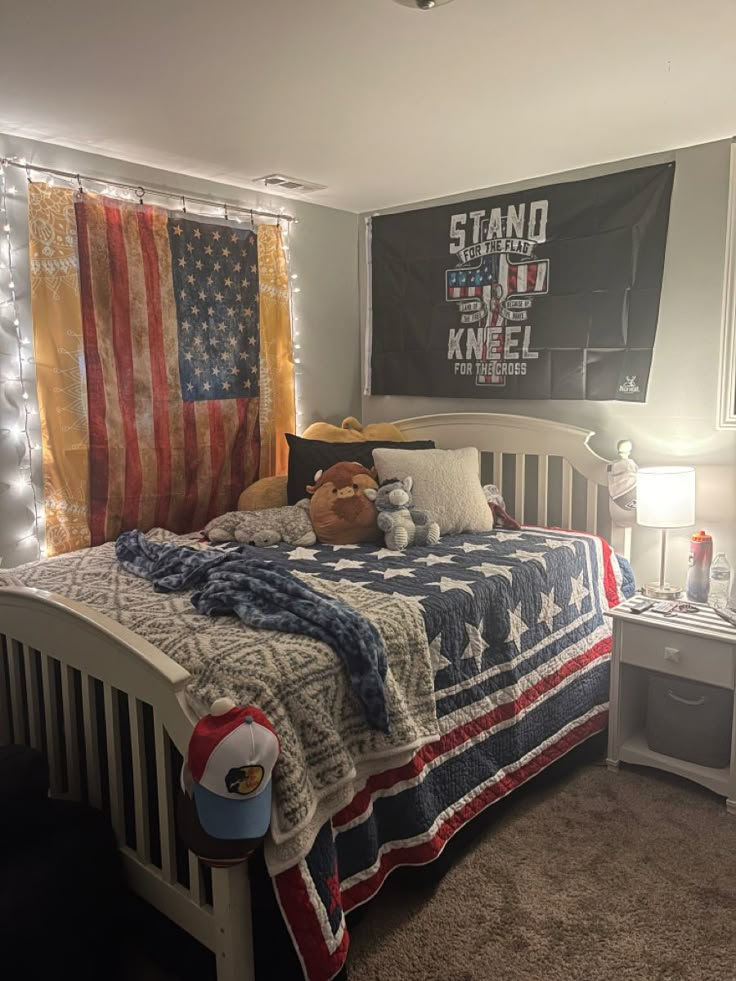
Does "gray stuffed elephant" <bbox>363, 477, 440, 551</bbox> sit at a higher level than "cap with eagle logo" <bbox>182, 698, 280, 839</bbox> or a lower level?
higher

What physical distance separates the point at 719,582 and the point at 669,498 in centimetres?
36

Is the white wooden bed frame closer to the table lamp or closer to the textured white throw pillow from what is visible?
the textured white throw pillow

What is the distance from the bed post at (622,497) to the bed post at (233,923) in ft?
6.92

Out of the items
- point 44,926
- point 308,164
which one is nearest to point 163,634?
point 44,926

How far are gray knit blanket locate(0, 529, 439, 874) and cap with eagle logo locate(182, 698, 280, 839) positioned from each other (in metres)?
0.12

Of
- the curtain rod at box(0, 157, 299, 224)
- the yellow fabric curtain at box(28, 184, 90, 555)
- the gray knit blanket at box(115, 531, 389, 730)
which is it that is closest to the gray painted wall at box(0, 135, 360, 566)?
the curtain rod at box(0, 157, 299, 224)

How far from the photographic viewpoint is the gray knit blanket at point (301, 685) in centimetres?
174

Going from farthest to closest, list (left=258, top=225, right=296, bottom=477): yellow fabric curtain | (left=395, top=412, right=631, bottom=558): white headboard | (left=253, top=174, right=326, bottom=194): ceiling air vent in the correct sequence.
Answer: (left=258, top=225, right=296, bottom=477): yellow fabric curtain
(left=253, top=174, right=326, bottom=194): ceiling air vent
(left=395, top=412, right=631, bottom=558): white headboard

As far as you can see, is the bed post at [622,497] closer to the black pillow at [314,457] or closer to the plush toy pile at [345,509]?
the black pillow at [314,457]

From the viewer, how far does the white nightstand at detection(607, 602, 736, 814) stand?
2.58 m

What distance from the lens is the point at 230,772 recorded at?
1.54 m

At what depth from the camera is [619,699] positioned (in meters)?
2.84

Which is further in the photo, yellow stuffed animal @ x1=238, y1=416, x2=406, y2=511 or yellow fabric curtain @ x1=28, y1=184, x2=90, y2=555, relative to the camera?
yellow stuffed animal @ x1=238, y1=416, x2=406, y2=511

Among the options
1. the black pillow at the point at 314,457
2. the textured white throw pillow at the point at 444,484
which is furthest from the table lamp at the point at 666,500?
the black pillow at the point at 314,457
